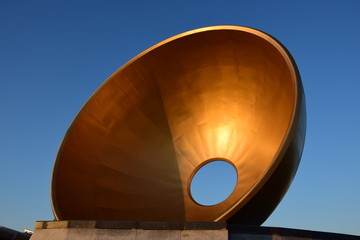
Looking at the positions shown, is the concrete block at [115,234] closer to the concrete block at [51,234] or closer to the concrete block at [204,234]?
the concrete block at [51,234]

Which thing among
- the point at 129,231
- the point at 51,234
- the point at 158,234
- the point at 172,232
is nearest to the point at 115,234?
the point at 129,231

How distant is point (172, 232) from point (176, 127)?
5.50 m

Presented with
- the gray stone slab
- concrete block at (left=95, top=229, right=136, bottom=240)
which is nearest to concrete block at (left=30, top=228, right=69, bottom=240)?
concrete block at (left=95, top=229, right=136, bottom=240)

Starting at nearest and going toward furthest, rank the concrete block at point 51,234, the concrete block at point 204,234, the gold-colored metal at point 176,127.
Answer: the concrete block at point 204,234, the concrete block at point 51,234, the gold-colored metal at point 176,127

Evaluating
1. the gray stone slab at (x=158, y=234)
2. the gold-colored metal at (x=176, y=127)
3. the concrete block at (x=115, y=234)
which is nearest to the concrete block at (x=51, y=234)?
the concrete block at (x=115, y=234)

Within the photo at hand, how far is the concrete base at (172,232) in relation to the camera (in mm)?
5711

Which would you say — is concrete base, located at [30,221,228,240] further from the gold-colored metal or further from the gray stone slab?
the gold-colored metal

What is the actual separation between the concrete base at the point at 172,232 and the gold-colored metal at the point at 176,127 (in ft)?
5.46

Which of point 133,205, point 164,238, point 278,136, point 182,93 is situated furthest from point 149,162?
point 164,238

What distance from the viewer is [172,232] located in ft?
19.2

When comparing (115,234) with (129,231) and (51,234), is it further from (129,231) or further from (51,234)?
(51,234)

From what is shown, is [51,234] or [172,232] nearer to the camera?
[172,232]

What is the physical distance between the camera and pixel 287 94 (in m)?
8.39

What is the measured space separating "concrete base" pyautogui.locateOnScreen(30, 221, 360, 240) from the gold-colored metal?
5.46 feet
